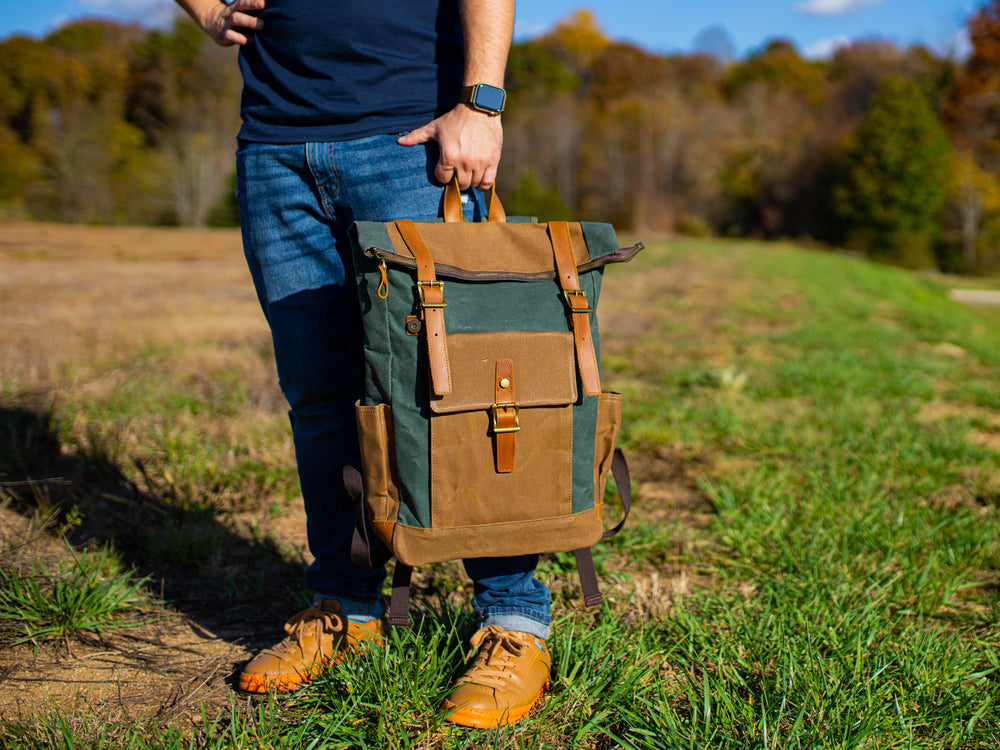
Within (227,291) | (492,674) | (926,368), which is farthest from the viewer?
(227,291)

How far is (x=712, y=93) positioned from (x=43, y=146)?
160ft

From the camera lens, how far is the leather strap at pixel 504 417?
1405 millimetres

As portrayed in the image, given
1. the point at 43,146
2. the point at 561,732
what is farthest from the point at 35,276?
the point at 43,146

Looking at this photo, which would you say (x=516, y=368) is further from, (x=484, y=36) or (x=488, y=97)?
(x=484, y=36)

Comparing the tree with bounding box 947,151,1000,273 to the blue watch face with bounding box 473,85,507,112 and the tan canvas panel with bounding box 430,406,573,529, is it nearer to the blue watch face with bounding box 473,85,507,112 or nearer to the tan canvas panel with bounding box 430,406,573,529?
the blue watch face with bounding box 473,85,507,112

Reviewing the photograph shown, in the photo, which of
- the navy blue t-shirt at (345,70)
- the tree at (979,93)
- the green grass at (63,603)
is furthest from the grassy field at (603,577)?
the tree at (979,93)

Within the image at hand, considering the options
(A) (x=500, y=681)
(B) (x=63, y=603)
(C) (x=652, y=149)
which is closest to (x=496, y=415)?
(A) (x=500, y=681)

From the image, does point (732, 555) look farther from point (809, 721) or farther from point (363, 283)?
point (363, 283)

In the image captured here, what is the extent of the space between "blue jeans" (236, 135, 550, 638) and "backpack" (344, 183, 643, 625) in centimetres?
21

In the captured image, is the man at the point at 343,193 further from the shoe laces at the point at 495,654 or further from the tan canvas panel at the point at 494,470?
the tan canvas panel at the point at 494,470

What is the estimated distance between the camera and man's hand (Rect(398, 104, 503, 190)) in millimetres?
1567

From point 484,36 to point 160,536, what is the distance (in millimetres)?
1815

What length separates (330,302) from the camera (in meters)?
1.69

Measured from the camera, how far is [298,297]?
1685 millimetres
